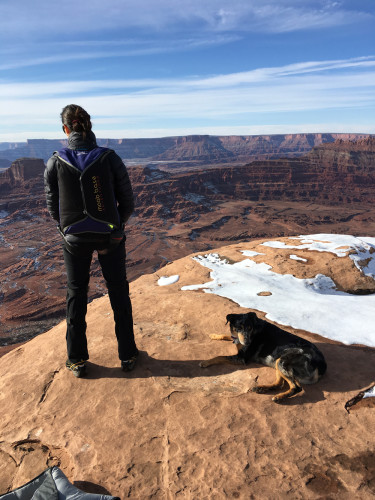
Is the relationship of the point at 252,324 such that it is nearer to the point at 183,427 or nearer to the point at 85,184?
the point at 183,427

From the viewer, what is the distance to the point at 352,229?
66875 mm

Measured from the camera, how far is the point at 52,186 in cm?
316

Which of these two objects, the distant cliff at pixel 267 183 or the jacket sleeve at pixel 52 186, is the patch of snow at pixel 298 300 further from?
the distant cliff at pixel 267 183

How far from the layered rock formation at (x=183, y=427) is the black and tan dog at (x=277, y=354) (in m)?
0.10

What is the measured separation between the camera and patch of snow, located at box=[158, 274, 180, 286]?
313 inches

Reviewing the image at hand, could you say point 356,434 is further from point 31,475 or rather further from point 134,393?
point 31,475

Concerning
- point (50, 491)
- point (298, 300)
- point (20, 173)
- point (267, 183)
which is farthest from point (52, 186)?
point (20, 173)

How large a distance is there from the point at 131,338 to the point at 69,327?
710 mm

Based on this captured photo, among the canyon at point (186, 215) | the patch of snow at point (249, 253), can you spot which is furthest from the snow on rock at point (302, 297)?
the canyon at point (186, 215)

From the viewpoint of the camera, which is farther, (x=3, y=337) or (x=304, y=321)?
(x=3, y=337)

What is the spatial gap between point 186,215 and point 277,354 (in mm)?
69827

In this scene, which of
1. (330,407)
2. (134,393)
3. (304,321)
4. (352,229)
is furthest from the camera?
(352,229)

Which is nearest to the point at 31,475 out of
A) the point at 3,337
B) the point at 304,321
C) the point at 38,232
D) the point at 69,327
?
the point at 69,327

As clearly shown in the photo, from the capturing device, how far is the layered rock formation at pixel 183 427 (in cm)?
225
